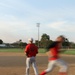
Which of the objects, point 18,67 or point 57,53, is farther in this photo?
point 18,67

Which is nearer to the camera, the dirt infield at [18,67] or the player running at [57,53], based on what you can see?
the player running at [57,53]

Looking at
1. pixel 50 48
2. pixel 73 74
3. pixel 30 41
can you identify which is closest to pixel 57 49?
pixel 50 48

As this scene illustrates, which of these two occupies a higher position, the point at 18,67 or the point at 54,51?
the point at 54,51

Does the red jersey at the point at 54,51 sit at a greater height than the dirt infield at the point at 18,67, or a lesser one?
greater

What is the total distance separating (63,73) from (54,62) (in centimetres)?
52

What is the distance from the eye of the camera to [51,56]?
11.9 metres

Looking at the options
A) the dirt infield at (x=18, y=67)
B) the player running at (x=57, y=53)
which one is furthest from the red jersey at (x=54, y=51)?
the dirt infield at (x=18, y=67)

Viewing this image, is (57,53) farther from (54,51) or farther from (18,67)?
(18,67)

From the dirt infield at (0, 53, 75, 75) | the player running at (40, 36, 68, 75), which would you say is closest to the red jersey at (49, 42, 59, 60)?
the player running at (40, 36, 68, 75)

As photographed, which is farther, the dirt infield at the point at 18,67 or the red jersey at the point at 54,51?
the dirt infield at the point at 18,67

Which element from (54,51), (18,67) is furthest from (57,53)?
(18,67)

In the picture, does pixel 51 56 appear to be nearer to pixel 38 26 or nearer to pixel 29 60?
pixel 29 60

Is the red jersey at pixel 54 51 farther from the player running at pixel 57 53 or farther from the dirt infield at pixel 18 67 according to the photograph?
the dirt infield at pixel 18 67

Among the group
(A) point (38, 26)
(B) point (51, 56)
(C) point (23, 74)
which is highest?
(A) point (38, 26)
